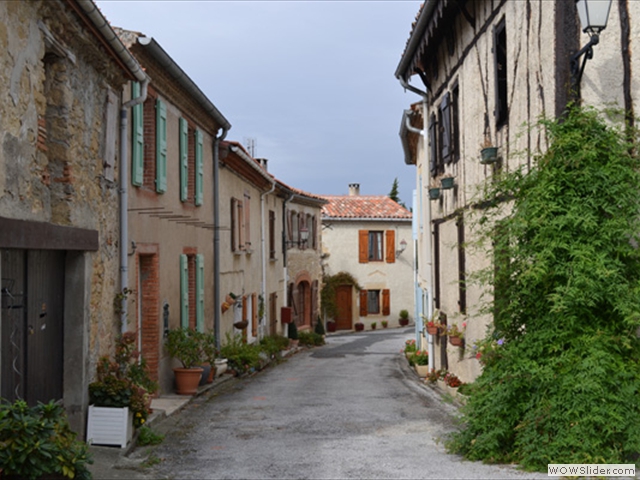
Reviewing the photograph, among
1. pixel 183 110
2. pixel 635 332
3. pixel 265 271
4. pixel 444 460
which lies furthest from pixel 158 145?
pixel 265 271

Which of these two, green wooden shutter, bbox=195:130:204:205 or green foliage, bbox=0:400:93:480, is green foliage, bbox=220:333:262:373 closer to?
green wooden shutter, bbox=195:130:204:205

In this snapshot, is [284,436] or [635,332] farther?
[284,436]

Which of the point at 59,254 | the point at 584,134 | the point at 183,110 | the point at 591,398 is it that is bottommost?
the point at 591,398

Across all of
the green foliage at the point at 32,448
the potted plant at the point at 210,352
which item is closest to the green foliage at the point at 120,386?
the green foliage at the point at 32,448

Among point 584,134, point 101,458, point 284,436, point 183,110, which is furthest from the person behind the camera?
point 183,110

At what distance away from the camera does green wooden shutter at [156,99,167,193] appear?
11320 millimetres

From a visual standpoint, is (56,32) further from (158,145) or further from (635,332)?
(635,332)

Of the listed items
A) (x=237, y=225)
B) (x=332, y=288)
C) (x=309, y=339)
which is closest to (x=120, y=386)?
(x=237, y=225)

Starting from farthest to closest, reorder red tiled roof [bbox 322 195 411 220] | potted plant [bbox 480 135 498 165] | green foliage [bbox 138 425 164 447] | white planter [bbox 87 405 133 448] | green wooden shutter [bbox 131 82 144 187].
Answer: red tiled roof [bbox 322 195 411 220]
green wooden shutter [bbox 131 82 144 187]
potted plant [bbox 480 135 498 165]
green foliage [bbox 138 425 164 447]
white planter [bbox 87 405 133 448]

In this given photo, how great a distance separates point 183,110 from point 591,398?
29.5ft

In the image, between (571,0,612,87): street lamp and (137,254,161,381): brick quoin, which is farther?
(137,254,161,381): brick quoin

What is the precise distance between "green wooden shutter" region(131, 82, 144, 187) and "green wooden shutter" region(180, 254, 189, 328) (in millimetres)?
2892

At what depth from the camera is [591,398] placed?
6.32 metres

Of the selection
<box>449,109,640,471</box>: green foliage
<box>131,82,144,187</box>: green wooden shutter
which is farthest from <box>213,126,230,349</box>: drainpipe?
<box>449,109,640,471</box>: green foliage
